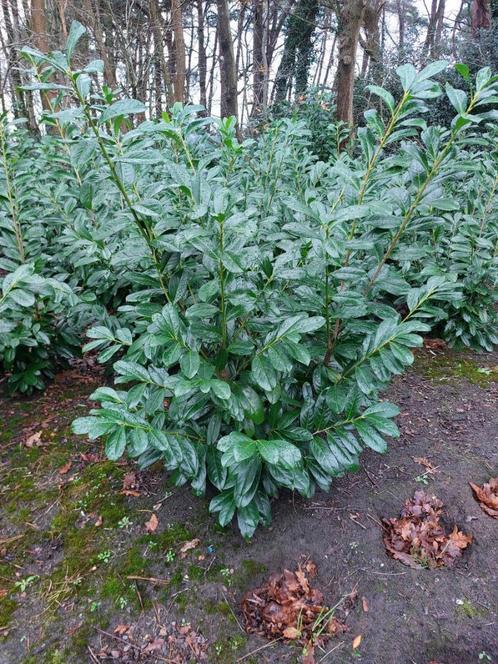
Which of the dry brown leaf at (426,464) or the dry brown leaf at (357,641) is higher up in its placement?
the dry brown leaf at (426,464)

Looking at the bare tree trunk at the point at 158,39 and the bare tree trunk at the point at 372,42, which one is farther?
the bare tree trunk at the point at 372,42

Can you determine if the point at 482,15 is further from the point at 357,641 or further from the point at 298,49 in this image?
the point at 357,641

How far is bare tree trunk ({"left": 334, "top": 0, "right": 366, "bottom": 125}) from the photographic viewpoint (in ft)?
17.1

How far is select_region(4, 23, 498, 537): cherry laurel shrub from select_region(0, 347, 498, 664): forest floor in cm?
23

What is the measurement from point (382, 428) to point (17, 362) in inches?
88.8

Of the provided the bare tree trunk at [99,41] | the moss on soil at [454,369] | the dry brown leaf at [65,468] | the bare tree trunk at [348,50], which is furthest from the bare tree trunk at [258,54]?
the dry brown leaf at [65,468]

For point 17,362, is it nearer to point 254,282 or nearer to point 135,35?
point 254,282

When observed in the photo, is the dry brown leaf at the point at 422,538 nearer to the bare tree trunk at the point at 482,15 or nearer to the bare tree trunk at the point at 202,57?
the bare tree trunk at the point at 482,15

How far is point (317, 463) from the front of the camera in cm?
166

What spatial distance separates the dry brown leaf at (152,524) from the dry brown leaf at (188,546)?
0.51 ft

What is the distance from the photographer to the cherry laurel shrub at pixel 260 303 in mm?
1237

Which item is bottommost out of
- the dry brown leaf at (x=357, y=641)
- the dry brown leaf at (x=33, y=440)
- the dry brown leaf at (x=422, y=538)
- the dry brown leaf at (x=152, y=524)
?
the dry brown leaf at (x=33, y=440)

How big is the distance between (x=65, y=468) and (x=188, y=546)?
85 cm

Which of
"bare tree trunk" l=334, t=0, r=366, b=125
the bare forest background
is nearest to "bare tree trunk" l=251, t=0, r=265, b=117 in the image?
the bare forest background
